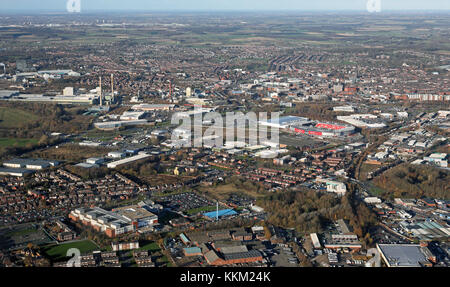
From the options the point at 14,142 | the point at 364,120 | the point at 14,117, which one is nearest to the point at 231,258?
the point at 14,142

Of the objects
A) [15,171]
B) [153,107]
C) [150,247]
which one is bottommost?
[150,247]

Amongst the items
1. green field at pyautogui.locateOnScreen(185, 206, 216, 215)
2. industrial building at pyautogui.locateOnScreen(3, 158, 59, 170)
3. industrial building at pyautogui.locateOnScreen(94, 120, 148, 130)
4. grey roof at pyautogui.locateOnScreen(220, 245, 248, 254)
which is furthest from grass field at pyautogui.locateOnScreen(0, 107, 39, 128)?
grey roof at pyautogui.locateOnScreen(220, 245, 248, 254)

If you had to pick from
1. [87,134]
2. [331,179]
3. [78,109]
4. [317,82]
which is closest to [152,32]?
[317,82]

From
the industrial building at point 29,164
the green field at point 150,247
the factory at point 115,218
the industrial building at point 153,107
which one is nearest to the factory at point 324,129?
the industrial building at point 153,107

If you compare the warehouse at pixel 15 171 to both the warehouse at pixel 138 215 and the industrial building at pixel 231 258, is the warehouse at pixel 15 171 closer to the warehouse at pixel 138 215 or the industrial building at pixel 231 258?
the warehouse at pixel 138 215

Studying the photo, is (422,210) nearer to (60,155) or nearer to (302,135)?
(302,135)

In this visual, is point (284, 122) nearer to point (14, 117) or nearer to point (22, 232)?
point (14, 117)
